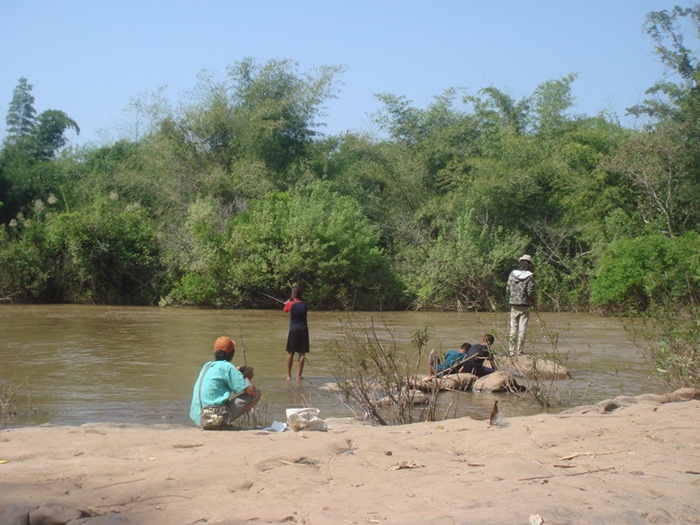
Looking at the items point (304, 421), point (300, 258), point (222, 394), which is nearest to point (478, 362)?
point (304, 421)

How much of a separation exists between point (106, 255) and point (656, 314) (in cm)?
2226

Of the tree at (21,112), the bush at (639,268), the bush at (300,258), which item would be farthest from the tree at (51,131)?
the bush at (639,268)

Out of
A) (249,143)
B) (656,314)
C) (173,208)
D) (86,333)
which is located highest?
(249,143)

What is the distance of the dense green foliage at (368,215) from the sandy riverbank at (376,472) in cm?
1511

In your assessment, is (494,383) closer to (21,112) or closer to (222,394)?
(222,394)

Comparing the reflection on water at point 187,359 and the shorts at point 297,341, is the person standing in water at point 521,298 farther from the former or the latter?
the shorts at point 297,341

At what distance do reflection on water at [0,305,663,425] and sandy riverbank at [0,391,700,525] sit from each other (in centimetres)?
156

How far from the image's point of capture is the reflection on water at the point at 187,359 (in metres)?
9.61

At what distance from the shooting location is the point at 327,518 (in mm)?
4496

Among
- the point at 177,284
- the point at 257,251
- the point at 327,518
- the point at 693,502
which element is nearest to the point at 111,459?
the point at 327,518

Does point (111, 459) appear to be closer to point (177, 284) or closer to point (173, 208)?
point (177, 284)

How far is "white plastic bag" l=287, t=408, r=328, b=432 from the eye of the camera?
7.29 metres

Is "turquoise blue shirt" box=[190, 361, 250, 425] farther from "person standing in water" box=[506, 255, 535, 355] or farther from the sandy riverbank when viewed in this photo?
"person standing in water" box=[506, 255, 535, 355]

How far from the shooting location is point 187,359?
46.2ft
